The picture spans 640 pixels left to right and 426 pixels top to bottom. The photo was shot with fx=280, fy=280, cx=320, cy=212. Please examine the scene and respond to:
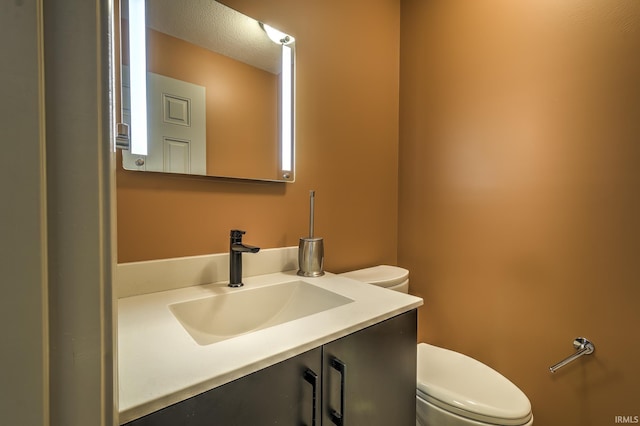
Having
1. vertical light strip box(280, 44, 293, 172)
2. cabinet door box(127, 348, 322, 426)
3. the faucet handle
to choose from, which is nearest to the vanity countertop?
cabinet door box(127, 348, 322, 426)

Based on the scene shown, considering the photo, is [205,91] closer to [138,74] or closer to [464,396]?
[138,74]

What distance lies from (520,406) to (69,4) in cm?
138

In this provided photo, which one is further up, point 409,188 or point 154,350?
point 409,188

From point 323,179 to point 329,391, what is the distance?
89 cm

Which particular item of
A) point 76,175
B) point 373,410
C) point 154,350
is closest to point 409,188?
point 373,410

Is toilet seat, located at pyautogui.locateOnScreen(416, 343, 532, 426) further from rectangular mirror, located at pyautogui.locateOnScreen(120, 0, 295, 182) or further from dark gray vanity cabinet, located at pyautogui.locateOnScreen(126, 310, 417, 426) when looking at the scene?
rectangular mirror, located at pyautogui.locateOnScreen(120, 0, 295, 182)

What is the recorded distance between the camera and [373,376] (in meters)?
0.71

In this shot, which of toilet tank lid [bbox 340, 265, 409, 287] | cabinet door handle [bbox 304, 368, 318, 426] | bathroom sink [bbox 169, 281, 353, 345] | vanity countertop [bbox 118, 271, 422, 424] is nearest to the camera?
vanity countertop [bbox 118, 271, 422, 424]

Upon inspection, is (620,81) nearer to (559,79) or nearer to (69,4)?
(559,79)

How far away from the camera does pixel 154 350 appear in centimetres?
52

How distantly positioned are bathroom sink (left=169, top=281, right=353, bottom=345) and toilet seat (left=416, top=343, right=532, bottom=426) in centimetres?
52

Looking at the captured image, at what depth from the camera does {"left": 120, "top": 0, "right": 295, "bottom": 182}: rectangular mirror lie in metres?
0.84

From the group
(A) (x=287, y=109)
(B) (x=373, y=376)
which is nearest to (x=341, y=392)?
(B) (x=373, y=376)

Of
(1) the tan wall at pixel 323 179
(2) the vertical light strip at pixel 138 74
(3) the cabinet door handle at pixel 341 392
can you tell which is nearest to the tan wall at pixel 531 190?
(1) the tan wall at pixel 323 179
